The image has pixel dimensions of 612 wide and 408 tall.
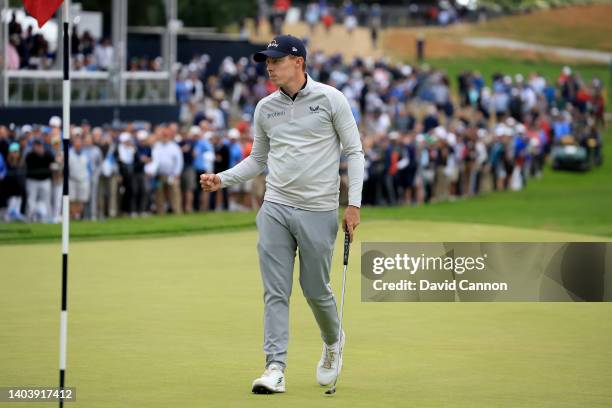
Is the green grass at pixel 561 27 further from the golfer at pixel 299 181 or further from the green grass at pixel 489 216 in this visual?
the golfer at pixel 299 181

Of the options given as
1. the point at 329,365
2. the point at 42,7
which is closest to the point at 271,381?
the point at 329,365

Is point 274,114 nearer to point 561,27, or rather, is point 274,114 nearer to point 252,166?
point 252,166

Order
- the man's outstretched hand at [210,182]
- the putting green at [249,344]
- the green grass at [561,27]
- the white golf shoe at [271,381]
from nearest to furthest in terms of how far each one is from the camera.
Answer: the white golf shoe at [271,381] → the putting green at [249,344] → the man's outstretched hand at [210,182] → the green grass at [561,27]

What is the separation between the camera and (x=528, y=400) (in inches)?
326

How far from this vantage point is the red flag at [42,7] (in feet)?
26.3

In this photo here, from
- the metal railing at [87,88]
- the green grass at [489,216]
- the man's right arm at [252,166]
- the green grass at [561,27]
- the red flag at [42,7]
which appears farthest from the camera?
the green grass at [561,27]

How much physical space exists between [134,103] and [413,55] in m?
43.2

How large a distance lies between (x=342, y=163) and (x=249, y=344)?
18436 mm

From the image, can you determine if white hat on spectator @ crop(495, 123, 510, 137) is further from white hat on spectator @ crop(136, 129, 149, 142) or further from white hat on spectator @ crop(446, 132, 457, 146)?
white hat on spectator @ crop(136, 129, 149, 142)

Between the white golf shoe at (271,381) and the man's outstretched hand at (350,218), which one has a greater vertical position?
the man's outstretched hand at (350,218)

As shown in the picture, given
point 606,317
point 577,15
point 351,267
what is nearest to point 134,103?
point 351,267

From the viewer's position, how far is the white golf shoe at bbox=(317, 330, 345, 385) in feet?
28.7

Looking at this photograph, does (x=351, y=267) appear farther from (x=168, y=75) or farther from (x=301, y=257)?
(x=168, y=75)

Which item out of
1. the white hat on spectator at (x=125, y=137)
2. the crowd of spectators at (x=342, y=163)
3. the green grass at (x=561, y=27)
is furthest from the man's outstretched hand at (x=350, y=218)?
the green grass at (x=561, y=27)
